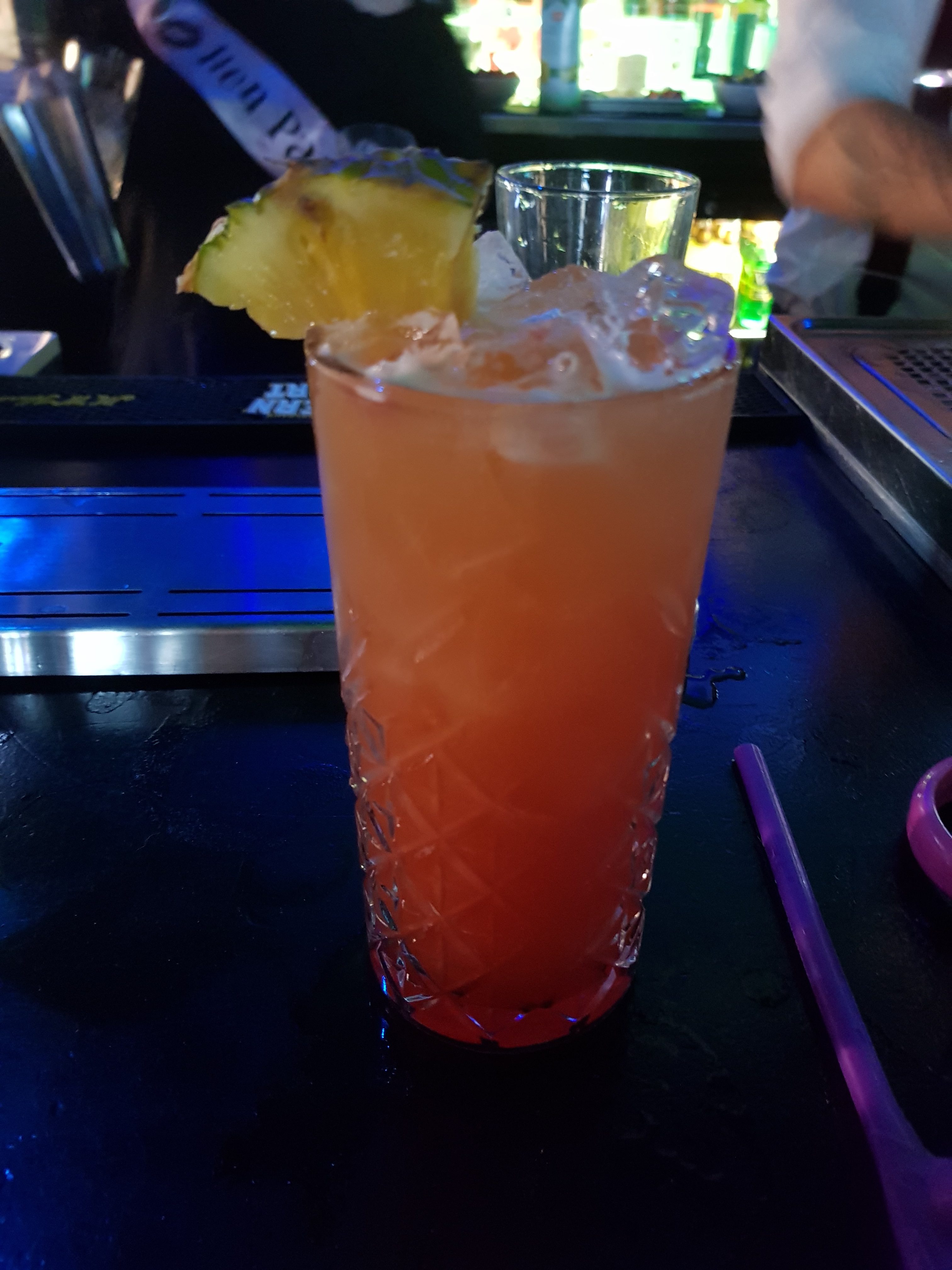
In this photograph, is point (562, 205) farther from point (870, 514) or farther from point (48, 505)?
point (48, 505)

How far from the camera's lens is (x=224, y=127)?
2418 mm

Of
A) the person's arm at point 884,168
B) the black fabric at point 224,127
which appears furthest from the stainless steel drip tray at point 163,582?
the person's arm at point 884,168

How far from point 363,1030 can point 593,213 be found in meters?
0.94

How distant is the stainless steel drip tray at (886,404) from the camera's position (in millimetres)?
1100

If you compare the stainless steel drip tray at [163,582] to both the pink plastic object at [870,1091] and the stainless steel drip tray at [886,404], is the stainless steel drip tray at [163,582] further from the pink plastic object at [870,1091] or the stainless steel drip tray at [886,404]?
the stainless steel drip tray at [886,404]

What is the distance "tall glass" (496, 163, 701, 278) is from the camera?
111 centimetres

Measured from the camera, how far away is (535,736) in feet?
1.72

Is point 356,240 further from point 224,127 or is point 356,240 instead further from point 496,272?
point 224,127

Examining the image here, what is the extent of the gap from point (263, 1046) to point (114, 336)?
2617 millimetres

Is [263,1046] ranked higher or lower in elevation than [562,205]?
lower

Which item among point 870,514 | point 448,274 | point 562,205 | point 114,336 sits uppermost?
point 448,274

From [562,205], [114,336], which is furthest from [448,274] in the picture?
[114,336]

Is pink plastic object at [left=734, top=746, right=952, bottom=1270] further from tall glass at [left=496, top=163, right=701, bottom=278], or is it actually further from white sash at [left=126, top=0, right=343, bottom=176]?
white sash at [left=126, top=0, right=343, bottom=176]

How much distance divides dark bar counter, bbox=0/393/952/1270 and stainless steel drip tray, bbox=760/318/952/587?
12.1 inches
